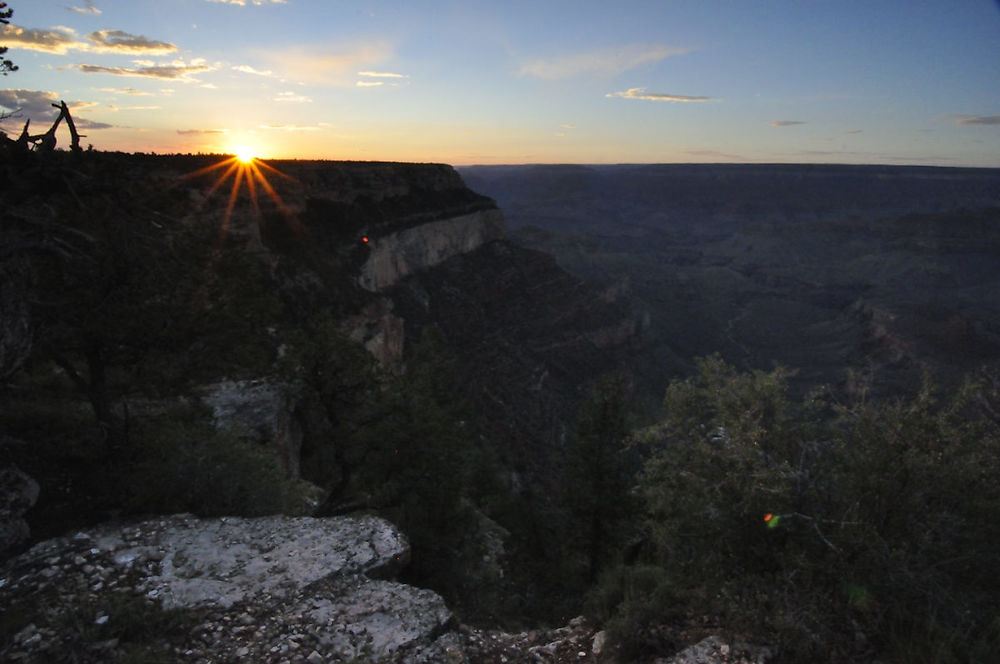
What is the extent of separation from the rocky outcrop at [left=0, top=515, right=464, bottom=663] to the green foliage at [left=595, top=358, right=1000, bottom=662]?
10.4 feet

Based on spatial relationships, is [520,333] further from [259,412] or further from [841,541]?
[841,541]

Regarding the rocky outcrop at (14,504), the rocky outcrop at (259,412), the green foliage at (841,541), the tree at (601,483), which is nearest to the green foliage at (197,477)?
the rocky outcrop at (14,504)

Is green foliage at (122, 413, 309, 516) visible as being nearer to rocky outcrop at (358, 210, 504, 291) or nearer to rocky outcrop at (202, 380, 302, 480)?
rocky outcrop at (202, 380, 302, 480)

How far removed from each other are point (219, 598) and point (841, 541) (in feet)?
26.2

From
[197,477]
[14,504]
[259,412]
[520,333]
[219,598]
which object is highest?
[14,504]

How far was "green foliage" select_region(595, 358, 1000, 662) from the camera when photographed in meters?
5.82

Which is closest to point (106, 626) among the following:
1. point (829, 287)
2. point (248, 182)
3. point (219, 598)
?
point (219, 598)

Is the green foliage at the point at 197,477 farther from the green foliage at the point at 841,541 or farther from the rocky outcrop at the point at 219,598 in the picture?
the green foliage at the point at 841,541

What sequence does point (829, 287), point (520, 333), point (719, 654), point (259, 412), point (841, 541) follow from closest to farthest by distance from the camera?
point (719, 654) → point (841, 541) → point (259, 412) → point (520, 333) → point (829, 287)

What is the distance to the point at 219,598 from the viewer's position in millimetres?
7008

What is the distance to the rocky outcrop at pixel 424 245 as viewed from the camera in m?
46.3

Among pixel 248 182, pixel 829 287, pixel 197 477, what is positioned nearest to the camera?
pixel 197 477

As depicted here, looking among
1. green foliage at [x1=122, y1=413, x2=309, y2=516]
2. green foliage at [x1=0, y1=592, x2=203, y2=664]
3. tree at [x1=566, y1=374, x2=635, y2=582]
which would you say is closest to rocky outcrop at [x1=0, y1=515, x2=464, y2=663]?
green foliage at [x1=0, y1=592, x2=203, y2=664]

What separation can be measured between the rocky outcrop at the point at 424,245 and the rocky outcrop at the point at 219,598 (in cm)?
3475
